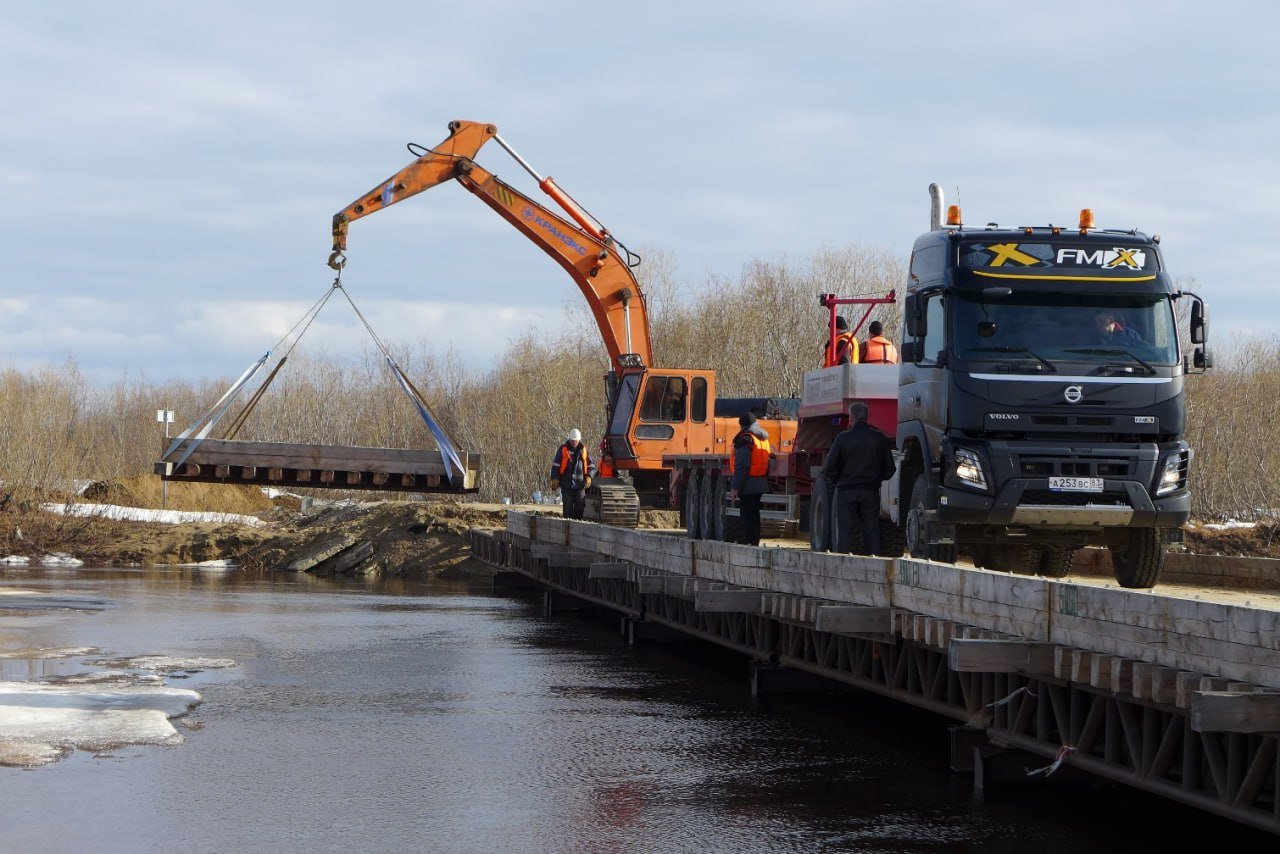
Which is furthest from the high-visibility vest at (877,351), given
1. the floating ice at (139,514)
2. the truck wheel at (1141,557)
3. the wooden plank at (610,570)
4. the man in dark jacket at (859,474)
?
the floating ice at (139,514)

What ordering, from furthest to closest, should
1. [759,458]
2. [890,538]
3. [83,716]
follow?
1. [759,458]
2. [890,538]
3. [83,716]

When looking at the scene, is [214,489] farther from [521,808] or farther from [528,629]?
[521,808]

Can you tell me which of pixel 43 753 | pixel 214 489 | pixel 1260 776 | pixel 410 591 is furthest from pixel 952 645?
pixel 214 489

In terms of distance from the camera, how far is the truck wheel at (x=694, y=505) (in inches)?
880

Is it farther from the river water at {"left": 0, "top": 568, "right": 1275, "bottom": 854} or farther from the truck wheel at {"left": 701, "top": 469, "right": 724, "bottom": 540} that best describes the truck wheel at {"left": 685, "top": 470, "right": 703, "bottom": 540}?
the river water at {"left": 0, "top": 568, "right": 1275, "bottom": 854}

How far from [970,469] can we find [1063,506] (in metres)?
0.87

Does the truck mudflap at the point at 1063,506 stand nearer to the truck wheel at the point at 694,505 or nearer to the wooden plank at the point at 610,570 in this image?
the wooden plank at the point at 610,570

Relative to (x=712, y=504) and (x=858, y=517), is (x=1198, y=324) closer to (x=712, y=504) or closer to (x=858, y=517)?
(x=858, y=517)

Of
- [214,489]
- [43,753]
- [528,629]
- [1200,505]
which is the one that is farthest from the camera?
[214,489]

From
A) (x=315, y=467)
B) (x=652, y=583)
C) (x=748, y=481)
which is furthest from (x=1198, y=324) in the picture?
(x=315, y=467)

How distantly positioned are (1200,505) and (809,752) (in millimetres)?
35458

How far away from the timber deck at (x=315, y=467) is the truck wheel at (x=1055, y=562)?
13726 millimetres

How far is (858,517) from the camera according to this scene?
16.1 meters

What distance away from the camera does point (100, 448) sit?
99.8 m
